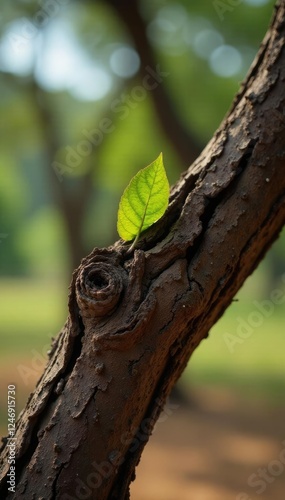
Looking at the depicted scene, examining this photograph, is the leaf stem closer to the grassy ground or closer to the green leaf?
the green leaf

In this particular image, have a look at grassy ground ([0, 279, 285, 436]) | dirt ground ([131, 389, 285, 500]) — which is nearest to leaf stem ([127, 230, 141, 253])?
dirt ground ([131, 389, 285, 500])

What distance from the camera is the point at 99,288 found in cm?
62

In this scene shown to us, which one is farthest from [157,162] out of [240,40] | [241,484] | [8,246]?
[8,246]

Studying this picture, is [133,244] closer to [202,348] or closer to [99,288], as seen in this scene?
[99,288]

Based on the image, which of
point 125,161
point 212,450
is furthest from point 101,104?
point 212,450

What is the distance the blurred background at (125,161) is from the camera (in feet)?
9.96

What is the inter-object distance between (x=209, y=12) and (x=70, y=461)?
3.81m

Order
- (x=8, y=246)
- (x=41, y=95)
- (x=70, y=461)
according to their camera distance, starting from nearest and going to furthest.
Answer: (x=70, y=461)
(x=41, y=95)
(x=8, y=246)

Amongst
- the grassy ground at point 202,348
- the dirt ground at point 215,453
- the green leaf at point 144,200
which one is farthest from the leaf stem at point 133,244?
the grassy ground at point 202,348

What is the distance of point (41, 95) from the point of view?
366 centimetres

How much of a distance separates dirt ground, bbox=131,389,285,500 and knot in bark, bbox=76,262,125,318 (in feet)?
6.22

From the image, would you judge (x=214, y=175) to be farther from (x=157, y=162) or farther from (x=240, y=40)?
(x=240, y=40)

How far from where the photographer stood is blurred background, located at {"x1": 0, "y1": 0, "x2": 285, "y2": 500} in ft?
9.96

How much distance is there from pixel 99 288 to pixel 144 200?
14 cm
